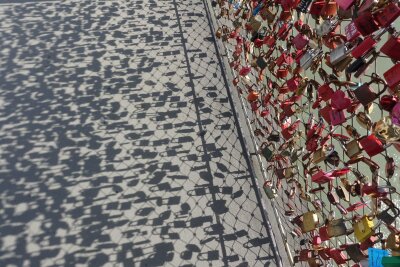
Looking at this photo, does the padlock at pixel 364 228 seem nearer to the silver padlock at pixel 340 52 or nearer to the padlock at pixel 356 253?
the padlock at pixel 356 253

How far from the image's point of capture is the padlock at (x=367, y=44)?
6.93 ft

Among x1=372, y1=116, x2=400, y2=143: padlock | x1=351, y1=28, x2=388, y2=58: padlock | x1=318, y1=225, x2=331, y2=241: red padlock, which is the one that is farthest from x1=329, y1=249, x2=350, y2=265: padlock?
x1=351, y1=28, x2=388, y2=58: padlock

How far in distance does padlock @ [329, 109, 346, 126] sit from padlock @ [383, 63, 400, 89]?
19.4 inches

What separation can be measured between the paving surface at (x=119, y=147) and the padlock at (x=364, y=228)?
1.49 m

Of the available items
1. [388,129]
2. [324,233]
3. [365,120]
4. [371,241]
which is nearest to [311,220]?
[324,233]

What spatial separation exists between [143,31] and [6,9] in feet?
8.03

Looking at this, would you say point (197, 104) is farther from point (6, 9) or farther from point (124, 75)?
point (6, 9)

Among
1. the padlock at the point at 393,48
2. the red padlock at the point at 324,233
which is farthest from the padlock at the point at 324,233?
the padlock at the point at 393,48

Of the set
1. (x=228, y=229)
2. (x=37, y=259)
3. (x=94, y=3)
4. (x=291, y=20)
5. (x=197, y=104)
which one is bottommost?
(x=37, y=259)

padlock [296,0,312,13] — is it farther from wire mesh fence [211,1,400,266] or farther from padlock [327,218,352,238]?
padlock [327,218,352,238]

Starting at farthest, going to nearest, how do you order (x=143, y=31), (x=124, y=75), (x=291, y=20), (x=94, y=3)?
1. (x=94, y=3)
2. (x=143, y=31)
3. (x=124, y=75)
4. (x=291, y=20)

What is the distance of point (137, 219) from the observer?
3852 mm

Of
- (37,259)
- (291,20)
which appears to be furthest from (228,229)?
(291,20)

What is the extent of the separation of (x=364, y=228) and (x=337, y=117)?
0.72 metres
